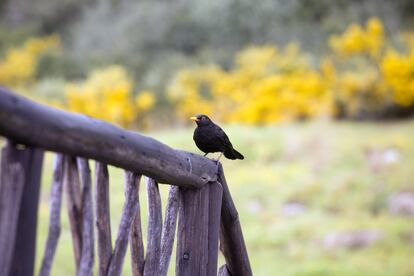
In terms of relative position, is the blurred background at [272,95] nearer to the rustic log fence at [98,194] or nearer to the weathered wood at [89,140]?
the rustic log fence at [98,194]

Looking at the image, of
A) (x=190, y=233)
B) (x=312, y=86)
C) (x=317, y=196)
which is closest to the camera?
(x=190, y=233)

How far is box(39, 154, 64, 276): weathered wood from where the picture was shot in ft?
5.25

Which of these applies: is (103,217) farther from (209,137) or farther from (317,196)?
(317,196)

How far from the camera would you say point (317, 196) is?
37.8 feet

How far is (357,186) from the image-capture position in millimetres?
11703

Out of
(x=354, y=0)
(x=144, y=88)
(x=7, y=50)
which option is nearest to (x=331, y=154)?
(x=144, y=88)

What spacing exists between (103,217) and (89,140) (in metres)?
0.31

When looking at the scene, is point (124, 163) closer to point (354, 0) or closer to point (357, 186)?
point (357, 186)

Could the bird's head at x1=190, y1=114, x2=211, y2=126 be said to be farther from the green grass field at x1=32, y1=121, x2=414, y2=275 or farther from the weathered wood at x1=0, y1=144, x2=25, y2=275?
the green grass field at x1=32, y1=121, x2=414, y2=275

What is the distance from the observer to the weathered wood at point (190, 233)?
2.28 meters

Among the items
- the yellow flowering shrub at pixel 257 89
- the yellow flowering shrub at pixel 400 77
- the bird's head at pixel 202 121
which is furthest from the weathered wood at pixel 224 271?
the yellow flowering shrub at pixel 400 77

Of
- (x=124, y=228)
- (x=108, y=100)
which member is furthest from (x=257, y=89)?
(x=124, y=228)

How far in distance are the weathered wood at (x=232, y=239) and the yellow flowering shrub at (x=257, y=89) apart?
561 inches

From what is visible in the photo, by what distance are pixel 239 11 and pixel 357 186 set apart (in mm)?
17241
